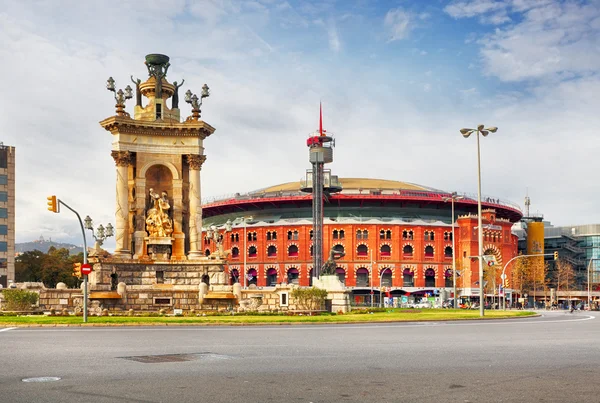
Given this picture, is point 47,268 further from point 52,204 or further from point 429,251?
point 52,204

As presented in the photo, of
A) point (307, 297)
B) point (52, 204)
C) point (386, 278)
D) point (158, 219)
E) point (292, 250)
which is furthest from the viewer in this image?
point (292, 250)

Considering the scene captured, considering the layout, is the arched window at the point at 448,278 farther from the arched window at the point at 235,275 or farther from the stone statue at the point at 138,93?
the stone statue at the point at 138,93

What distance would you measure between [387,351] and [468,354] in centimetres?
197

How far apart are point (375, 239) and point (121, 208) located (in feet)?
226

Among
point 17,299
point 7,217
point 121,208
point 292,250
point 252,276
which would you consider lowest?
point 17,299

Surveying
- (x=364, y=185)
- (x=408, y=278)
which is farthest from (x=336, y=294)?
(x=364, y=185)

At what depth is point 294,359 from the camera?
16828mm

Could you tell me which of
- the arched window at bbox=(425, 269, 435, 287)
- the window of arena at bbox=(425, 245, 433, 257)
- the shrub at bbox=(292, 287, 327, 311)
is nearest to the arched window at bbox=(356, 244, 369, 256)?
the window of arena at bbox=(425, 245, 433, 257)

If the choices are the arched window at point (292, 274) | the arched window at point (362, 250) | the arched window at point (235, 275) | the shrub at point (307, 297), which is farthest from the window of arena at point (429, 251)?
the shrub at point (307, 297)

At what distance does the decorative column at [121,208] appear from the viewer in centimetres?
5534

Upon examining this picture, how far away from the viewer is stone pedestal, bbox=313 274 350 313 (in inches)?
2120

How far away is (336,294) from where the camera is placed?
55.0 meters

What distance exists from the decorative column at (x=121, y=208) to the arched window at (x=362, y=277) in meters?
68.3

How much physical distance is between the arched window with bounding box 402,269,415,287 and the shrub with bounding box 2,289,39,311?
81.0m
